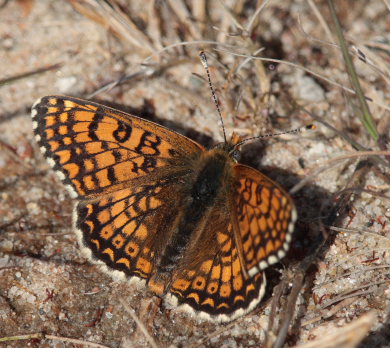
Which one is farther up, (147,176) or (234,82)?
(234,82)

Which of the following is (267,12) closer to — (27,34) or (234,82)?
(234,82)

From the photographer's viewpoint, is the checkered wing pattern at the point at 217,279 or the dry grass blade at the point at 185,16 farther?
the dry grass blade at the point at 185,16

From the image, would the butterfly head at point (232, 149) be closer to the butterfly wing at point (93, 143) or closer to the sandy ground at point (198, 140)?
the butterfly wing at point (93, 143)

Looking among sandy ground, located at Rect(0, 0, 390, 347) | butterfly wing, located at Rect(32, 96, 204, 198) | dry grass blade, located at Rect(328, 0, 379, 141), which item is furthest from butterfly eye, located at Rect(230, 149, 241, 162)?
dry grass blade, located at Rect(328, 0, 379, 141)

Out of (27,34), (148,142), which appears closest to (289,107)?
(148,142)

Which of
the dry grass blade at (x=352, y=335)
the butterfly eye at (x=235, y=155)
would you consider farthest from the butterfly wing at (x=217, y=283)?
the dry grass blade at (x=352, y=335)

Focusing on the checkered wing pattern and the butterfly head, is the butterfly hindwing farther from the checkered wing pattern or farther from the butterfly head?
the butterfly head

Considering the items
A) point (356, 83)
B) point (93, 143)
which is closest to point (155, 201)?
point (93, 143)
